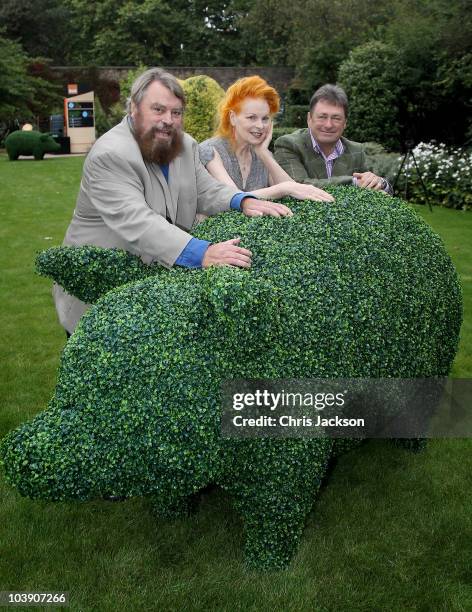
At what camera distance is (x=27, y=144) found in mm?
20766

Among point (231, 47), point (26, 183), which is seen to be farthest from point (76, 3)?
point (26, 183)

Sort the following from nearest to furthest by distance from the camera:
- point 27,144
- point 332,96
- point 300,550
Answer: point 300,550, point 332,96, point 27,144

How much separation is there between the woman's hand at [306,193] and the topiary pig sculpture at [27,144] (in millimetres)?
18923

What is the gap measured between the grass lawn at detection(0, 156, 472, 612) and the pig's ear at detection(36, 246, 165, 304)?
1.24 metres

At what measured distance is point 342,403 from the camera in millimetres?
2848

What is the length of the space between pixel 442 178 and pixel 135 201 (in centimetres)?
1047

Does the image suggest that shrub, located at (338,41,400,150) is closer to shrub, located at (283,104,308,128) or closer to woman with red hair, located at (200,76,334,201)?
shrub, located at (283,104,308,128)

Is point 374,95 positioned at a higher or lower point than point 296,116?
higher

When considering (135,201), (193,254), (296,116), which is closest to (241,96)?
(135,201)

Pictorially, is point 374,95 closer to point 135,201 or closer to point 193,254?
point 135,201

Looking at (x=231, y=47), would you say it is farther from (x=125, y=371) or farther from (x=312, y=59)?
(x=125, y=371)

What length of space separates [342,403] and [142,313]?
92 centimetres

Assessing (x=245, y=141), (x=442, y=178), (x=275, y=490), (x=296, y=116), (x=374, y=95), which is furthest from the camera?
(x=296, y=116)

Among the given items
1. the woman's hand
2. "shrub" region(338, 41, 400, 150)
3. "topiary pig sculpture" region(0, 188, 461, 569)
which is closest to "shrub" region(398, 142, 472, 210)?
"shrub" region(338, 41, 400, 150)
